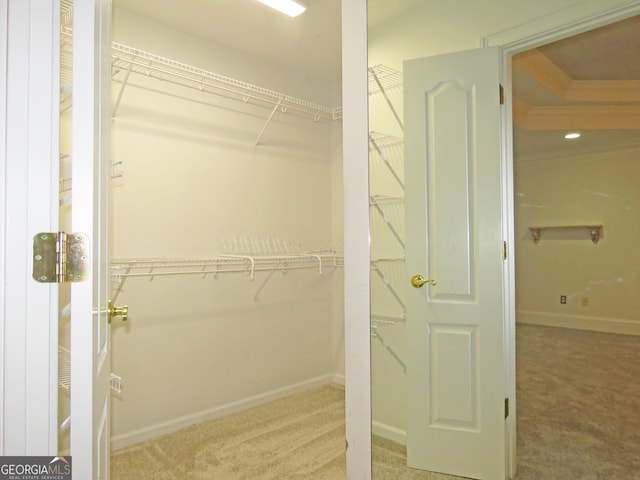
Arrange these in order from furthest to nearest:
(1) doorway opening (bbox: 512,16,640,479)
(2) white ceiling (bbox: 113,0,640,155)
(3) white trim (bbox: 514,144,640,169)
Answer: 1. (3) white trim (bbox: 514,144,640,169)
2. (2) white ceiling (bbox: 113,0,640,155)
3. (1) doorway opening (bbox: 512,16,640,479)

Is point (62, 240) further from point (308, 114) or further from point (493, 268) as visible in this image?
point (308, 114)

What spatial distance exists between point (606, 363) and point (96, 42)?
12.8ft

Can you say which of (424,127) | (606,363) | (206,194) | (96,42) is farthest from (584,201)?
(96,42)

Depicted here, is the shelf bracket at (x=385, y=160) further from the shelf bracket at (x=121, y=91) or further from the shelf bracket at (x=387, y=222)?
the shelf bracket at (x=121, y=91)

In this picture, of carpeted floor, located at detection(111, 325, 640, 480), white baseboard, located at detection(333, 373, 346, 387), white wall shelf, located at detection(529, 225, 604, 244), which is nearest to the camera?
carpeted floor, located at detection(111, 325, 640, 480)

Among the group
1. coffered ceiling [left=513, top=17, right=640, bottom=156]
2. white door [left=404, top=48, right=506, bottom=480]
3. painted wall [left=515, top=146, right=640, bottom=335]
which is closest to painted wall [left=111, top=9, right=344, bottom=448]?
coffered ceiling [left=513, top=17, right=640, bottom=156]

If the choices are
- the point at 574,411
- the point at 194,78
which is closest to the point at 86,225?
the point at 194,78

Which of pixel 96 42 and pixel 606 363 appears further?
pixel 606 363

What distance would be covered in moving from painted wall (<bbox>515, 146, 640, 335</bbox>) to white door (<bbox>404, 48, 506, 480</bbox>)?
253cm

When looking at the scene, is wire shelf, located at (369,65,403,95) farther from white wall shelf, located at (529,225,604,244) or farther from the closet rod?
white wall shelf, located at (529,225,604,244)

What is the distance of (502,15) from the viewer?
1.69 m

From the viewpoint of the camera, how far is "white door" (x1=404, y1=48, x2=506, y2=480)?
150 cm

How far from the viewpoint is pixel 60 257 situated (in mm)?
739

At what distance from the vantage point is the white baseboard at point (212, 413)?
7.80ft
